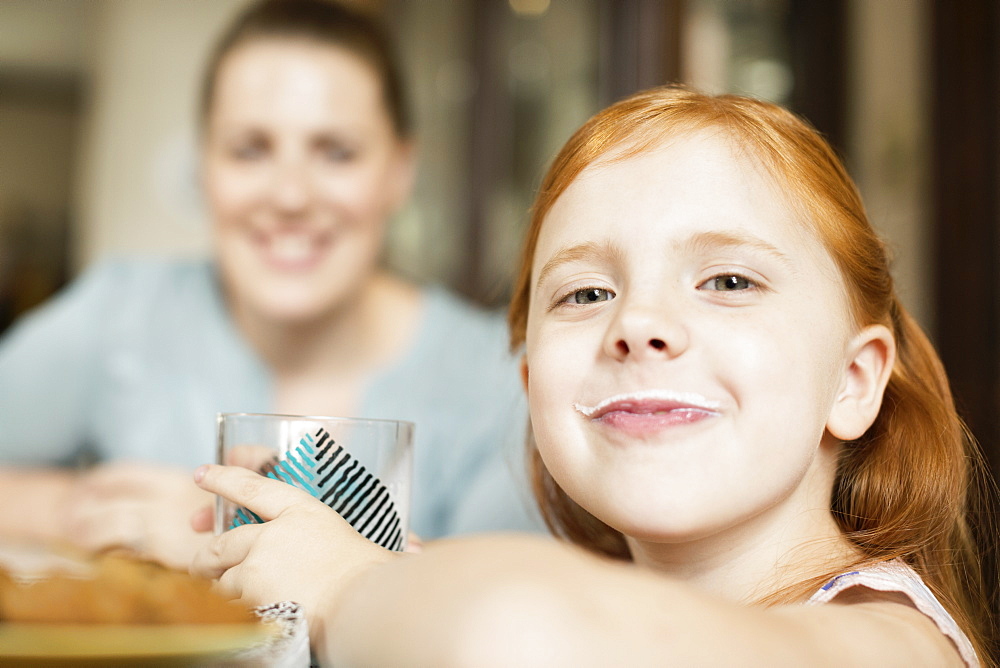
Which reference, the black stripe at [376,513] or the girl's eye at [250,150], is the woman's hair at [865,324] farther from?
the girl's eye at [250,150]

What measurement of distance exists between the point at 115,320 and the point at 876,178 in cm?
136

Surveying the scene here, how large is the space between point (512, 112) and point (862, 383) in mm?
1270

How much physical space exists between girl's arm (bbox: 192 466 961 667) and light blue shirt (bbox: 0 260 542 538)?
2.57ft

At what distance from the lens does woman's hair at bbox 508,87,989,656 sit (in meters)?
0.55

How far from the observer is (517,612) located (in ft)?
0.95

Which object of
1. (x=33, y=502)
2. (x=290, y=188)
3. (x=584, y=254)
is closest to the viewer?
(x=584, y=254)

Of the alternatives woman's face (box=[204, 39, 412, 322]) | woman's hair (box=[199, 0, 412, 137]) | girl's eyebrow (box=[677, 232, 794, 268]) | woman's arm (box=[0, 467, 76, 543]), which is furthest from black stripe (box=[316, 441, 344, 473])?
woman's hair (box=[199, 0, 412, 137])

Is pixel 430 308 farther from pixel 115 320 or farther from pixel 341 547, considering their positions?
pixel 341 547

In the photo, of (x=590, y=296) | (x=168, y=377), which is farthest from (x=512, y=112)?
(x=590, y=296)

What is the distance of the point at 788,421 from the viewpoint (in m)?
0.49

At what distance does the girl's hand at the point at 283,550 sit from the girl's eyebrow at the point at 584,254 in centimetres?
21

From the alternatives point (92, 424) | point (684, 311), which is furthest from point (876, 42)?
point (92, 424)

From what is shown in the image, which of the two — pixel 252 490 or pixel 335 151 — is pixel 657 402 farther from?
pixel 335 151

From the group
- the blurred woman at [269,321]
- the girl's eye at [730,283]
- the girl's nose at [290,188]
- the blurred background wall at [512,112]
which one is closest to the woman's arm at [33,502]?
the blurred woman at [269,321]
